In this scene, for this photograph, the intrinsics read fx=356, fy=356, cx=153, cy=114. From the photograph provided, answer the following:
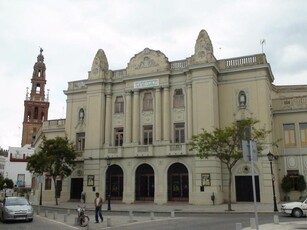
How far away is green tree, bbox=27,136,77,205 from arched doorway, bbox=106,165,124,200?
4327 millimetres

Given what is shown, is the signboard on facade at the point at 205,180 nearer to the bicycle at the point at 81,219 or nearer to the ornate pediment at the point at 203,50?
the ornate pediment at the point at 203,50

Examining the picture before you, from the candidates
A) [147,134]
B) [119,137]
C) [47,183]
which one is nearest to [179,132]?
[147,134]

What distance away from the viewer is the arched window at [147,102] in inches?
1549

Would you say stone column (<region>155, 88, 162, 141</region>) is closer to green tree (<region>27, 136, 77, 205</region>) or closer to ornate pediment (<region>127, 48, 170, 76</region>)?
ornate pediment (<region>127, 48, 170, 76</region>)

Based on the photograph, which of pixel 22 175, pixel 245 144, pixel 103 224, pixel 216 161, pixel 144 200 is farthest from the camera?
pixel 22 175

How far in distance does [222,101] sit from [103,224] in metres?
21.7

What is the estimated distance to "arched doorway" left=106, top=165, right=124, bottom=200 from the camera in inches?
1518

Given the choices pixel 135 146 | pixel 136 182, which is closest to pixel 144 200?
pixel 136 182

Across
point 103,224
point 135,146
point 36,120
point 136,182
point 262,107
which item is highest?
point 36,120

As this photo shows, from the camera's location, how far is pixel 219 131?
29.0m

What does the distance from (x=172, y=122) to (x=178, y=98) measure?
107 inches

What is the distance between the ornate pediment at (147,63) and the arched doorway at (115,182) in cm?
1085

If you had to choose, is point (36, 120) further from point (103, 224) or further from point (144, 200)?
point (103, 224)

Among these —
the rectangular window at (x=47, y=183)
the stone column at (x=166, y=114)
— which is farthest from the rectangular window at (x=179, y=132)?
the rectangular window at (x=47, y=183)
